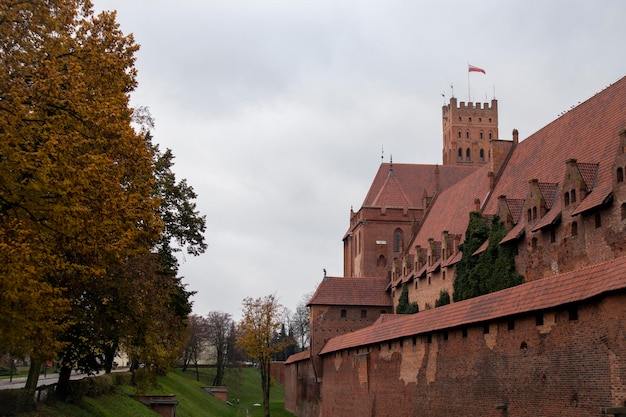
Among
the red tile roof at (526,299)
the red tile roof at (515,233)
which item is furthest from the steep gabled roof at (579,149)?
the red tile roof at (526,299)

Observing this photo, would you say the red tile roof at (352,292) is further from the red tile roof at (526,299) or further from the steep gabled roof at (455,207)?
the red tile roof at (526,299)

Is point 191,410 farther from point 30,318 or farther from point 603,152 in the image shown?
point 30,318

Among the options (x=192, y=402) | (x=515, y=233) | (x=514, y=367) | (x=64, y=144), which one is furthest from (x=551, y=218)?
(x=192, y=402)

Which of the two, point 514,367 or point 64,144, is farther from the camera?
point 514,367

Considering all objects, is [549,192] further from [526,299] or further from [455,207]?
[455,207]

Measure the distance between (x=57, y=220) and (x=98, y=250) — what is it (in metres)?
1.27

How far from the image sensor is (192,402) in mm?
53031

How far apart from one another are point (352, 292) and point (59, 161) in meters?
39.4

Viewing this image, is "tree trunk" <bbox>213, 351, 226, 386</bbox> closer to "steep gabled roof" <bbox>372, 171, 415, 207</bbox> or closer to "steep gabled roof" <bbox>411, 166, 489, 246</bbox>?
"steep gabled roof" <bbox>372, 171, 415, 207</bbox>

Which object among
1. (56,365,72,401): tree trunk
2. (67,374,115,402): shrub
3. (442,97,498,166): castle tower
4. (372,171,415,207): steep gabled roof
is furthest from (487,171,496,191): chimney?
(442,97,498,166): castle tower

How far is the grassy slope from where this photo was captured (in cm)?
2547

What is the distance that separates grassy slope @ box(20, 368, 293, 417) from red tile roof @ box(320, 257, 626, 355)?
1140 cm

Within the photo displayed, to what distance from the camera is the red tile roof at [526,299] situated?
54.9 ft

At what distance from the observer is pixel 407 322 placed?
2933 cm
